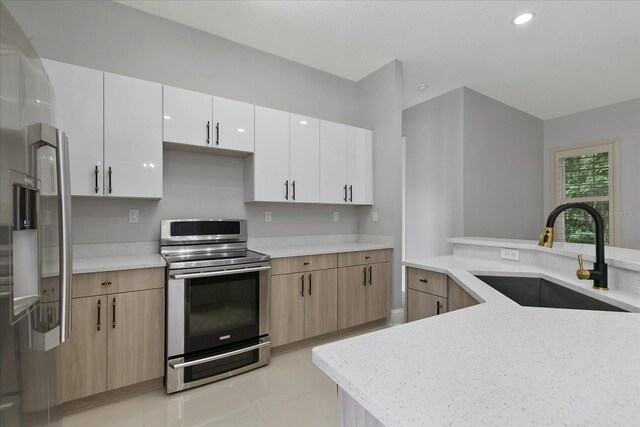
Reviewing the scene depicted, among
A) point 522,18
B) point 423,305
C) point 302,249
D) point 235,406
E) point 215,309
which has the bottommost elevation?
point 235,406

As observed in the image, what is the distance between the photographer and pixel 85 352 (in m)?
1.84

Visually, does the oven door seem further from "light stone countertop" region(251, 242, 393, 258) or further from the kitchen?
"light stone countertop" region(251, 242, 393, 258)

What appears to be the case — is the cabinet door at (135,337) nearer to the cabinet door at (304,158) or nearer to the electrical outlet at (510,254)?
the cabinet door at (304,158)

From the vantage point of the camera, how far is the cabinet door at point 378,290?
3.12m

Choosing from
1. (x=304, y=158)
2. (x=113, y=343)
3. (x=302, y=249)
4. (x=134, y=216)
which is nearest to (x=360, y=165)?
(x=304, y=158)

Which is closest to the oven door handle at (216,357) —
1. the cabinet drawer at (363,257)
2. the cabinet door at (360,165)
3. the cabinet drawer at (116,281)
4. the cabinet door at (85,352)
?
the cabinet door at (85,352)

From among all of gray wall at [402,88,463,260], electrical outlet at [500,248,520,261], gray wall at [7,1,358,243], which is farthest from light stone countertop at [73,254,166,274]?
gray wall at [402,88,463,260]

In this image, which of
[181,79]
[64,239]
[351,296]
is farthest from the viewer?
[351,296]

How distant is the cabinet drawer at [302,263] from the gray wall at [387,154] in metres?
0.87

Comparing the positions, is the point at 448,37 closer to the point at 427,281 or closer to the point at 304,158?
the point at 304,158

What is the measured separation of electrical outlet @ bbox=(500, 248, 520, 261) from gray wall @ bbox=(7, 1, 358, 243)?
1.88m

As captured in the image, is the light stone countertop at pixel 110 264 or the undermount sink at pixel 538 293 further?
the light stone countertop at pixel 110 264

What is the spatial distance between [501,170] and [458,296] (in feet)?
11.6

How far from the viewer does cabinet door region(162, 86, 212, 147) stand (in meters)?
2.37
